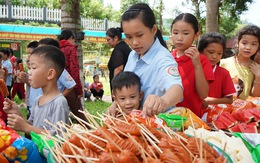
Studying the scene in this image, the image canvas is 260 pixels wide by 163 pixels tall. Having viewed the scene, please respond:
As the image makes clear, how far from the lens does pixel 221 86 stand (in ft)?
9.88

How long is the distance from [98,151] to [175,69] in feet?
2.69

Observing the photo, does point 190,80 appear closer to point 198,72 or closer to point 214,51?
point 198,72

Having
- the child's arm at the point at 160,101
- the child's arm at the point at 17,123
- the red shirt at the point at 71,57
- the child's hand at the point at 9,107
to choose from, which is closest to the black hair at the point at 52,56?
the child's hand at the point at 9,107

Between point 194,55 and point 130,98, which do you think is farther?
point 194,55

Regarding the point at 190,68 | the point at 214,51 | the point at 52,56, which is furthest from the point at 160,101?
the point at 214,51

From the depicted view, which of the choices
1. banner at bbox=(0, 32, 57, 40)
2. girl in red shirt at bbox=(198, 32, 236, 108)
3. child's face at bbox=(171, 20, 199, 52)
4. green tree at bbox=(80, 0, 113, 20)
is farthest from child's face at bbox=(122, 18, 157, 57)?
green tree at bbox=(80, 0, 113, 20)

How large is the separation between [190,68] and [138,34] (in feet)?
2.29

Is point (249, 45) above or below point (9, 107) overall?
above

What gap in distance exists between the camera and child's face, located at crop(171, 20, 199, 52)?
8.53 ft

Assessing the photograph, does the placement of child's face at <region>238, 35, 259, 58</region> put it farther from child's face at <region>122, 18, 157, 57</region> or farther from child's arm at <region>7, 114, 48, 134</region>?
child's arm at <region>7, 114, 48, 134</region>

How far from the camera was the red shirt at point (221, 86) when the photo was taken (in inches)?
118

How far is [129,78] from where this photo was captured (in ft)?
6.86

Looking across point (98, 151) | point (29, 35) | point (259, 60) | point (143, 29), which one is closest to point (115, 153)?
point (98, 151)

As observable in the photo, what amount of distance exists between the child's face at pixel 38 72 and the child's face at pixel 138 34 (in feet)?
2.50
